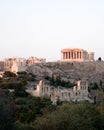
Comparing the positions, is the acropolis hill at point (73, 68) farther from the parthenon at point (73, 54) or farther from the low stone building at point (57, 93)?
the low stone building at point (57, 93)

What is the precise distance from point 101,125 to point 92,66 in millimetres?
34532

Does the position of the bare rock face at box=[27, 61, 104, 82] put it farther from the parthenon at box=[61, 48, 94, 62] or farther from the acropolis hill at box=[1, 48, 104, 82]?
the parthenon at box=[61, 48, 94, 62]

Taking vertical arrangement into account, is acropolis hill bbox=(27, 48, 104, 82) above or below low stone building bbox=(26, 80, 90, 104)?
above

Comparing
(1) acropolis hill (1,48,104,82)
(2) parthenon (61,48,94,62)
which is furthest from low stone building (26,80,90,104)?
(2) parthenon (61,48,94,62)

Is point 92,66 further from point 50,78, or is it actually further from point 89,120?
point 89,120

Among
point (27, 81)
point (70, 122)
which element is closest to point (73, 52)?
point (27, 81)

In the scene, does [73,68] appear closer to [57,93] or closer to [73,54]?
[73,54]

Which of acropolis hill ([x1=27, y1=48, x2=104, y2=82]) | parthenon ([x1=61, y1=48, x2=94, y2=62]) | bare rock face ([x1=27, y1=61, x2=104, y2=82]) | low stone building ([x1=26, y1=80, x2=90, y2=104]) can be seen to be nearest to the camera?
low stone building ([x1=26, y1=80, x2=90, y2=104])

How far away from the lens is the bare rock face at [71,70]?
44.7 metres

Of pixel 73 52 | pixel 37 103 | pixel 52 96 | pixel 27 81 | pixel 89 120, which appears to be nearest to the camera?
pixel 89 120

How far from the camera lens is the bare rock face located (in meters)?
44.7

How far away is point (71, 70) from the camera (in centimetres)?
4941

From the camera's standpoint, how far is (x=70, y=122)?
15367 mm

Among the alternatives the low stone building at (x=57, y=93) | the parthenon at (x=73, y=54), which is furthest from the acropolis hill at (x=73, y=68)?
the low stone building at (x=57, y=93)
